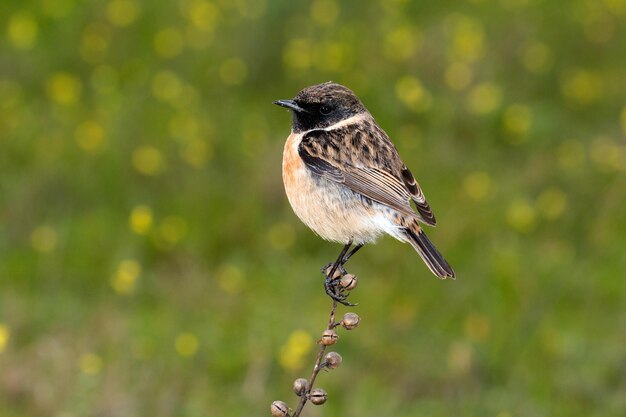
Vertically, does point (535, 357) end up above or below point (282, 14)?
below

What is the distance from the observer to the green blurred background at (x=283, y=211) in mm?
7004

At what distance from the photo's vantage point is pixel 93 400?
6.47m

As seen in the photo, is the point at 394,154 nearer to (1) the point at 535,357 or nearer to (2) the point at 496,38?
(1) the point at 535,357

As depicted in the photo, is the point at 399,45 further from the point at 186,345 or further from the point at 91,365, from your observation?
the point at 91,365

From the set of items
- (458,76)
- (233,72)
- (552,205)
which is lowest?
(552,205)

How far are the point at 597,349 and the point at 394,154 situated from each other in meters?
3.52

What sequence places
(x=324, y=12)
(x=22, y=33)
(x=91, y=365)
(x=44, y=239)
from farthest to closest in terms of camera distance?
(x=324, y=12) < (x=22, y=33) < (x=44, y=239) < (x=91, y=365)

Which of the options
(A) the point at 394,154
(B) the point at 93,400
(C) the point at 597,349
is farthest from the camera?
(C) the point at 597,349

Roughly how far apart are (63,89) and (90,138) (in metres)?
0.81

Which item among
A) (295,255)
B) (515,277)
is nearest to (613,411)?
Answer: (515,277)

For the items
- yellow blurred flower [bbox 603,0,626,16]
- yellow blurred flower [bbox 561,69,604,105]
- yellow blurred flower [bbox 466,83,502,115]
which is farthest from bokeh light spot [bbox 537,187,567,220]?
yellow blurred flower [bbox 603,0,626,16]

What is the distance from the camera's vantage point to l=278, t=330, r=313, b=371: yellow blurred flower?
6.54 meters

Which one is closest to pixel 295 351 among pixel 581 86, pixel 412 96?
pixel 412 96

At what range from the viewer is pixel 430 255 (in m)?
4.34
